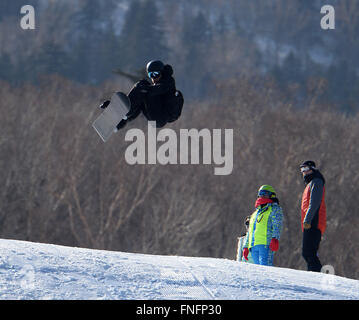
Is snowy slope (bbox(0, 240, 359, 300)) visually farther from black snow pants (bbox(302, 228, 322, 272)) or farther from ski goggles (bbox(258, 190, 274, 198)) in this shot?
ski goggles (bbox(258, 190, 274, 198))

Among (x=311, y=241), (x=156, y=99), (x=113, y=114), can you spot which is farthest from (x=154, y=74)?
(x=311, y=241)

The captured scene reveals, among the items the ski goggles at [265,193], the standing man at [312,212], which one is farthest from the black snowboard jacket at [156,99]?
the standing man at [312,212]

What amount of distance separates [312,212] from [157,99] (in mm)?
1863

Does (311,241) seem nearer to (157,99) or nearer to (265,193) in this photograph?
(265,193)

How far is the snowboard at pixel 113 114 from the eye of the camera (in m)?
7.10

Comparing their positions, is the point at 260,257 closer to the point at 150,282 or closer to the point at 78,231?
the point at 150,282

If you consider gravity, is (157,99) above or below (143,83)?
below

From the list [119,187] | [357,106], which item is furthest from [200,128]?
[357,106]

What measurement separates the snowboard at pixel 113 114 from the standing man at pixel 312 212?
6.15ft

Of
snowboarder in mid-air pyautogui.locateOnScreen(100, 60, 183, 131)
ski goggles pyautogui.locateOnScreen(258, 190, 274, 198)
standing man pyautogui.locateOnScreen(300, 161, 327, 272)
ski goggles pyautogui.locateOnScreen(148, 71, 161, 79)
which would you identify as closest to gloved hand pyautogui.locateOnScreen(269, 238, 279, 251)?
standing man pyautogui.locateOnScreen(300, 161, 327, 272)

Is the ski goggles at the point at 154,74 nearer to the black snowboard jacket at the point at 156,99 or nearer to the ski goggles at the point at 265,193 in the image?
the black snowboard jacket at the point at 156,99

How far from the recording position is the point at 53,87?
50.7 meters

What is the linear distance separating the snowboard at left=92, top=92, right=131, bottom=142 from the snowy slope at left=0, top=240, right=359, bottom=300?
1.12 meters

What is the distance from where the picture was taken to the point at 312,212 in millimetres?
7590
